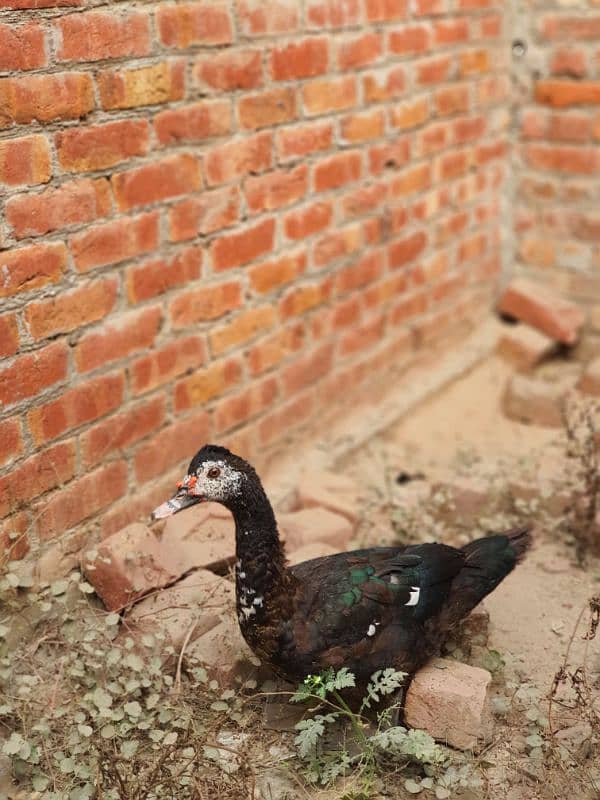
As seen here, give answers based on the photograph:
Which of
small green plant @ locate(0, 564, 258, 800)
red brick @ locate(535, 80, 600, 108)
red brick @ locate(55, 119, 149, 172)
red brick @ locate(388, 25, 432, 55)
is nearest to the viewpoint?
small green plant @ locate(0, 564, 258, 800)

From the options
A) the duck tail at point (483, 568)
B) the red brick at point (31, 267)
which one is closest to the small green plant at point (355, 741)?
the duck tail at point (483, 568)

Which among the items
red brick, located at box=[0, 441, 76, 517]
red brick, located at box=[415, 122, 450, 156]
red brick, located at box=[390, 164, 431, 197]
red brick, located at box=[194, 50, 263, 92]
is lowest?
red brick, located at box=[0, 441, 76, 517]

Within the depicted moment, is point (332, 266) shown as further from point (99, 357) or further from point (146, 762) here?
point (146, 762)

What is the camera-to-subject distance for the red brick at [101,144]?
3.03 m

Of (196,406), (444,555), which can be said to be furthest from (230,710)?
(196,406)

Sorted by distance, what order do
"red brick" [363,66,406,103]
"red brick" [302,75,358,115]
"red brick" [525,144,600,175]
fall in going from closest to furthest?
"red brick" [302,75,358,115], "red brick" [363,66,406,103], "red brick" [525,144,600,175]

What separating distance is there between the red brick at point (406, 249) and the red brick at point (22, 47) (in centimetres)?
233

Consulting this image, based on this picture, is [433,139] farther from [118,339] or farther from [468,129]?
[118,339]

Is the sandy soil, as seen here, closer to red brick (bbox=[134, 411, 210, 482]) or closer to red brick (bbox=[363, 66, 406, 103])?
red brick (bbox=[134, 411, 210, 482])

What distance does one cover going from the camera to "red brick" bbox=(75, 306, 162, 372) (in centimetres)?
325

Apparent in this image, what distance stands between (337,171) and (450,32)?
1.22 metres

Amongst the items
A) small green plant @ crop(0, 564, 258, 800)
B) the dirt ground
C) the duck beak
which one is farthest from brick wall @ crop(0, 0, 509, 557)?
the duck beak

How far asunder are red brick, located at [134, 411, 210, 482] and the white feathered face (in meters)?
0.77

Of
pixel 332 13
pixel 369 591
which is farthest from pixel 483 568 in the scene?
pixel 332 13
